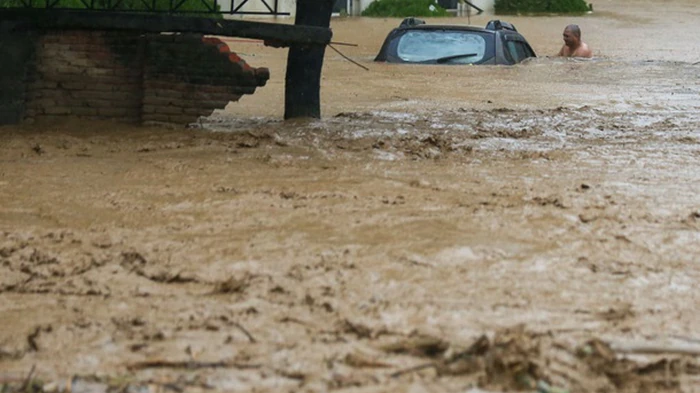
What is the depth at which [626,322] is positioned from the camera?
343 cm

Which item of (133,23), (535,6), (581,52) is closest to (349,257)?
(133,23)

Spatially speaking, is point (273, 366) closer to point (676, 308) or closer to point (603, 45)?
point (676, 308)

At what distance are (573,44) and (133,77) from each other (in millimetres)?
10249

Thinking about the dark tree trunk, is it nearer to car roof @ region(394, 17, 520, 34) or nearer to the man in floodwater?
car roof @ region(394, 17, 520, 34)

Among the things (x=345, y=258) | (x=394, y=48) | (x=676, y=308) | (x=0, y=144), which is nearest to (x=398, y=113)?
(x=0, y=144)

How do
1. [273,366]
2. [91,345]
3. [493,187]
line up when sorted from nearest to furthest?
[273,366] → [91,345] → [493,187]

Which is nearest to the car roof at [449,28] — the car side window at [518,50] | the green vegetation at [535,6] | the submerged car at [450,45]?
the submerged car at [450,45]

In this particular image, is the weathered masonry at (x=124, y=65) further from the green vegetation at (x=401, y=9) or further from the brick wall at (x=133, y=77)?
the green vegetation at (x=401, y=9)

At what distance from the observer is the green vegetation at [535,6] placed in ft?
111

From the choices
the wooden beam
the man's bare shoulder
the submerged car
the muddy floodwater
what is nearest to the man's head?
the man's bare shoulder

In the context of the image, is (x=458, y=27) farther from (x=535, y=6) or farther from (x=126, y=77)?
(x=535, y=6)

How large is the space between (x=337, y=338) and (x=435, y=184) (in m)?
2.73

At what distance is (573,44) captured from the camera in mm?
16922

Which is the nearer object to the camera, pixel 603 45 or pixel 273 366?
pixel 273 366
